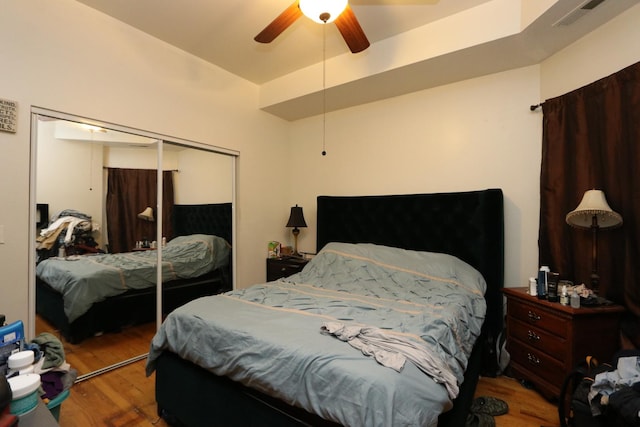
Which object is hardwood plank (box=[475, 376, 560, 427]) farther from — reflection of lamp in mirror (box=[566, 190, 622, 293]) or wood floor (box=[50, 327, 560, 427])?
reflection of lamp in mirror (box=[566, 190, 622, 293])

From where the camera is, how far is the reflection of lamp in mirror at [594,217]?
74.9 inches

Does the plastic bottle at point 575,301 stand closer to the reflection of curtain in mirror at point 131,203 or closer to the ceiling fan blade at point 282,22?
the ceiling fan blade at point 282,22

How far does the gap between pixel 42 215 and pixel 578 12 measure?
383 cm

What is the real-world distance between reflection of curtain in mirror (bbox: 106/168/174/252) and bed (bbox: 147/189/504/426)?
1.14 metres

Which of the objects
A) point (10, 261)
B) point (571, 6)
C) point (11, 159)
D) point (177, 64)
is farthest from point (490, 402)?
point (177, 64)

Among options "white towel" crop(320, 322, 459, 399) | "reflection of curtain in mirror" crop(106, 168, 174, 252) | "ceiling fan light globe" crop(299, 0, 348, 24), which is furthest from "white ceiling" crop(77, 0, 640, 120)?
"white towel" crop(320, 322, 459, 399)

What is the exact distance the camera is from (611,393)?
4.52 feet

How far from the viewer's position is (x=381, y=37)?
270 centimetres

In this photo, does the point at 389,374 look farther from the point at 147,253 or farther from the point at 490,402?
the point at 147,253

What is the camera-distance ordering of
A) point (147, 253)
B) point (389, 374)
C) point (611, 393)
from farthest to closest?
point (147, 253)
point (611, 393)
point (389, 374)

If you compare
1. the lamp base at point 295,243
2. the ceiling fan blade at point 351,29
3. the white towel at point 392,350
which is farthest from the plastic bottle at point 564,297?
the lamp base at point 295,243

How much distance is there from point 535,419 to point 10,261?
352 centimetres

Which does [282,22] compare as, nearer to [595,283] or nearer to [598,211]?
[598,211]

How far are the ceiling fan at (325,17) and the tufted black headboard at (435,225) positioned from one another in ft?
5.13
